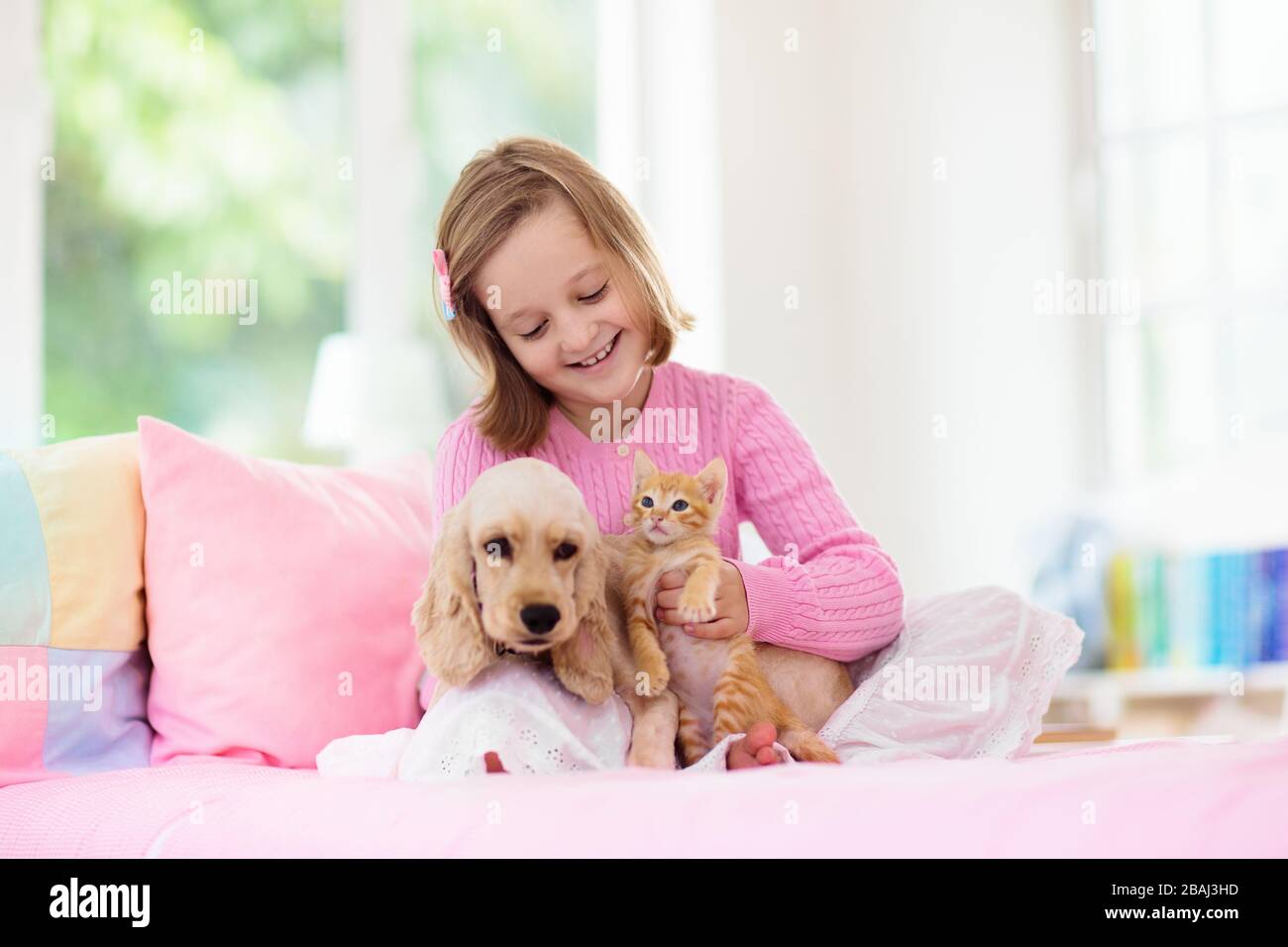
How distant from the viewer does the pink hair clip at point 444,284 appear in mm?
1497

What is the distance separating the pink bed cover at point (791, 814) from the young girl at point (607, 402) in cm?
29

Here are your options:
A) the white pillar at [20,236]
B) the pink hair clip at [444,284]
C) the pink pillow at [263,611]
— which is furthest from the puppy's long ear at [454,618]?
the white pillar at [20,236]

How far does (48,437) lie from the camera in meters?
2.50

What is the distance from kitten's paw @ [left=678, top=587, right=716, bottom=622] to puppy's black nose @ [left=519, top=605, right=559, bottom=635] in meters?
0.17

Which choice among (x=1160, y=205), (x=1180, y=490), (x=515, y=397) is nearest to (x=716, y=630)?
(x=515, y=397)

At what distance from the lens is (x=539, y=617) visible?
1124 mm

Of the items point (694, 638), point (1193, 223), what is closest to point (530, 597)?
point (694, 638)

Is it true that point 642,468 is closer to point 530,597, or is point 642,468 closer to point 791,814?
point 530,597

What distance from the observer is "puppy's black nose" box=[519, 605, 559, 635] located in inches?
44.1

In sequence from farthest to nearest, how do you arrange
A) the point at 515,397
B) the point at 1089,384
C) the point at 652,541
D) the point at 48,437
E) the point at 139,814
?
the point at 1089,384 < the point at 48,437 < the point at 515,397 < the point at 652,541 < the point at 139,814

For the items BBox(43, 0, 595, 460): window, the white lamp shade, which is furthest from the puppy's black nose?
BBox(43, 0, 595, 460): window

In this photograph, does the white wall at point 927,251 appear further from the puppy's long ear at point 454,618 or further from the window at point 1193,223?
the puppy's long ear at point 454,618
